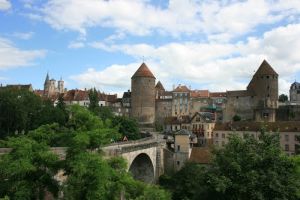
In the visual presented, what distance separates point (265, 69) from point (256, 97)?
616cm

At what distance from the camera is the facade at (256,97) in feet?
281

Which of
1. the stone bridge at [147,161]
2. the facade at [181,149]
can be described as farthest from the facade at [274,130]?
the stone bridge at [147,161]

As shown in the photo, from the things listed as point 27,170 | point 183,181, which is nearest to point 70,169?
point 27,170

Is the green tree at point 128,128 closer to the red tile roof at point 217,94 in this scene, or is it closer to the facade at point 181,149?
the facade at point 181,149

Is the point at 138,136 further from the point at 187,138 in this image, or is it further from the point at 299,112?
the point at 299,112

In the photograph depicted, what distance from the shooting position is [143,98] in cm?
9312

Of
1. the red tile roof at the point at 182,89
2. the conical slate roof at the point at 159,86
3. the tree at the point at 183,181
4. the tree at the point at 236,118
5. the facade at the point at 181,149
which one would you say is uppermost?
the conical slate roof at the point at 159,86

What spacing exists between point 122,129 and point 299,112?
120ft

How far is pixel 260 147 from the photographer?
24.8 meters

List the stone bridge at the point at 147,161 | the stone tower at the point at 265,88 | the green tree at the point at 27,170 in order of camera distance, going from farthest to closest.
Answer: the stone tower at the point at 265,88
the stone bridge at the point at 147,161
the green tree at the point at 27,170

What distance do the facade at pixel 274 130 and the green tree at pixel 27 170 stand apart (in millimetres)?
39756

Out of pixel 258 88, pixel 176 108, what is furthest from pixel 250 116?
pixel 176 108

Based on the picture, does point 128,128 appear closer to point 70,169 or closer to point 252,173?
point 252,173

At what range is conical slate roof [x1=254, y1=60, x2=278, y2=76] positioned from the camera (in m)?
86.8
